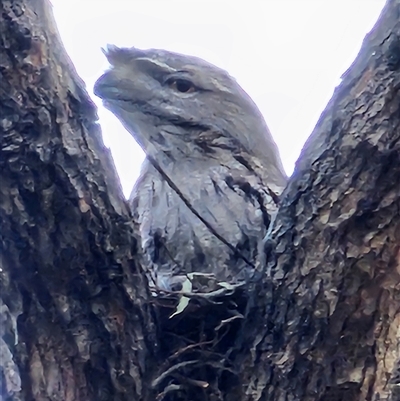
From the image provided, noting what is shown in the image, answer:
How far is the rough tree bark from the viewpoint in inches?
52.0

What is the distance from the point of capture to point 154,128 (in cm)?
224

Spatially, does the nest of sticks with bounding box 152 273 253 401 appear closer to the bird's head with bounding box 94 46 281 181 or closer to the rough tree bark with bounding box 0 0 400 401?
the rough tree bark with bounding box 0 0 400 401

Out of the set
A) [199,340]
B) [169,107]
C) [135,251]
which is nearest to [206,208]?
[169,107]

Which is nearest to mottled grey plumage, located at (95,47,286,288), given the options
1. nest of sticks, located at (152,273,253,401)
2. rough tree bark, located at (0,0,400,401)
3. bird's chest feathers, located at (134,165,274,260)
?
bird's chest feathers, located at (134,165,274,260)

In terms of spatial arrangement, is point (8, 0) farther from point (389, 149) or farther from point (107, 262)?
point (389, 149)

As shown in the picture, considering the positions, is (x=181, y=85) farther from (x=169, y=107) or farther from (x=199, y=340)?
(x=199, y=340)

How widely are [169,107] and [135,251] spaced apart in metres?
0.85

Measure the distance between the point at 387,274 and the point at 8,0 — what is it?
770 mm

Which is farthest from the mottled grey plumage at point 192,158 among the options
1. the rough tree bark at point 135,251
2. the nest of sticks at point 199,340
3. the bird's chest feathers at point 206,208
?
the rough tree bark at point 135,251

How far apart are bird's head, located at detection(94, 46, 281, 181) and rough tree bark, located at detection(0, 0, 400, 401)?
81cm

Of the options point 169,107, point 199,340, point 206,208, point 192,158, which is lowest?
point 199,340

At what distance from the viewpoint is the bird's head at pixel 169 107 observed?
223cm

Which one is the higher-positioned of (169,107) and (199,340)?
(169,107)

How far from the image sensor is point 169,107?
2242 mm
